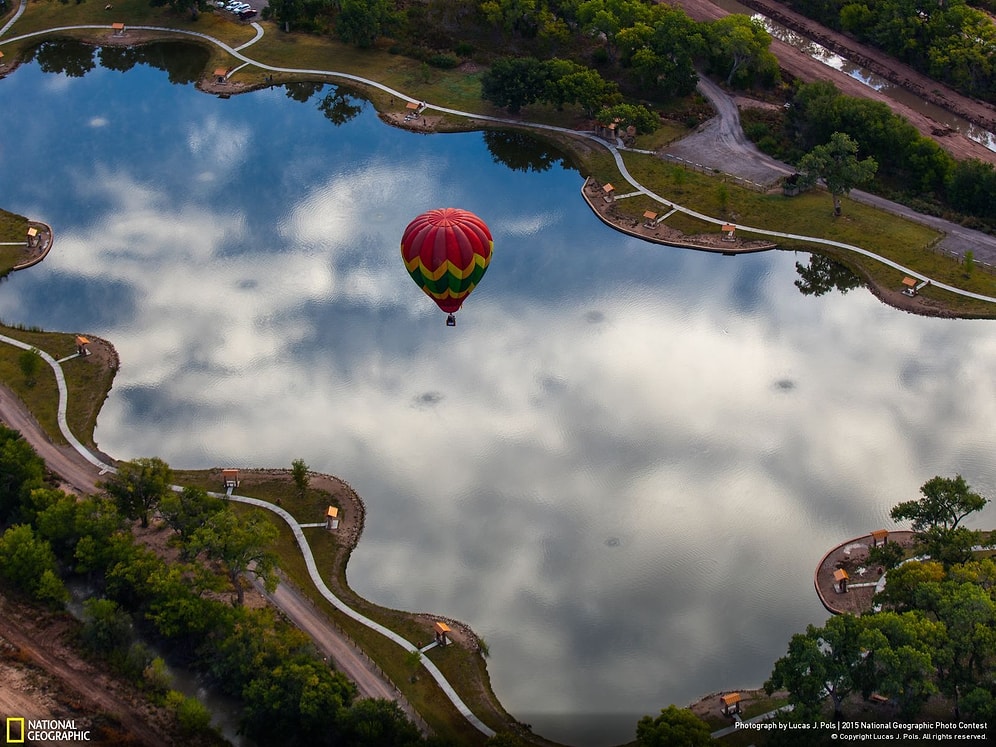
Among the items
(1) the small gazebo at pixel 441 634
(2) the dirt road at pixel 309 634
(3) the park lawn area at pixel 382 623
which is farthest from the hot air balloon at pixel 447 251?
(1) the small gazebo at pixel 441 634

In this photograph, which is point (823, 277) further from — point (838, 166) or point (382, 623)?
point (382, 623)

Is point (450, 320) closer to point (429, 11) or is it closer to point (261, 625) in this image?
point (261, 625)

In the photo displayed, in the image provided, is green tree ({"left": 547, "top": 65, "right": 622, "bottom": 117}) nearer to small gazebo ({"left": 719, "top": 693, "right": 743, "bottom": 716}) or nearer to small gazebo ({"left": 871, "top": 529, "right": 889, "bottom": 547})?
small gazebo ({"left": 871, "top": 529, "right": 889, "bottom": 547})

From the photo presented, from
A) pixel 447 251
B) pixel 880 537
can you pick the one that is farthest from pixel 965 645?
pixel 447 251

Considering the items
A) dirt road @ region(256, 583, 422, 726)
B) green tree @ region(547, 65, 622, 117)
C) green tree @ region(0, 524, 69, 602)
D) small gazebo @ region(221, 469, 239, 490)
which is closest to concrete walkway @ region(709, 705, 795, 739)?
dirt road @ region(256, 583, 422, 726)

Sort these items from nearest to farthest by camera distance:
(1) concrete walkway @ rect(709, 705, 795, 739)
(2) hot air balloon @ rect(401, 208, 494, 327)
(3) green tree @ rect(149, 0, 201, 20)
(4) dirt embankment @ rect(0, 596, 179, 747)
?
(1) concrete walkway @ rect(709, 705, 795, 739), (4) dirt embankment @ rect(0, 596, 179, 747), (2) hot air balloon @ rect(401, 208, 494, 327), (3) green tree @ rect(149, 0, 201, 20)

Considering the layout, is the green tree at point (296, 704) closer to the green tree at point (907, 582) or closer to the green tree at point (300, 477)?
the green tree at point (300, 477)
